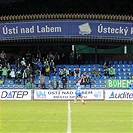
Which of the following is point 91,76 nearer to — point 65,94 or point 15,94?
point 65,94

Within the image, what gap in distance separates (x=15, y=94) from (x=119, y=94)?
939 cm

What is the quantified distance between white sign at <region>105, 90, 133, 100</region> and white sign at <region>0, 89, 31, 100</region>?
718 centimetres

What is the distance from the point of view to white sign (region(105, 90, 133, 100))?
101 feet

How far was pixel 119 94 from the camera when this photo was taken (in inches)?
1215

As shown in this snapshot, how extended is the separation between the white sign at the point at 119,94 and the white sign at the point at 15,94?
718 cm

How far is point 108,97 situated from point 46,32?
1124 cm

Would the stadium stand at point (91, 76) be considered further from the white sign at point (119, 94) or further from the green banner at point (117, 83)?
the white sign at point (119, 94)

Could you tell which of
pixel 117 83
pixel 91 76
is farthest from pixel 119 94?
pixel 91 76

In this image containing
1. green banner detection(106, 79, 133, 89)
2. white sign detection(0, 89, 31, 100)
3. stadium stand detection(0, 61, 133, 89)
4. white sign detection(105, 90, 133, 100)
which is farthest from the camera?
stadium stand detection(0, 61, 133, 89)

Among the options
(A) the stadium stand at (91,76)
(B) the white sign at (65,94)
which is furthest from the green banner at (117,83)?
(B) the white sign at (65,94)

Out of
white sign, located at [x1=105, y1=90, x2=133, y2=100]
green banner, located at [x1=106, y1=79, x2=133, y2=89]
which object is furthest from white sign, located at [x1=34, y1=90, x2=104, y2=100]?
green banner, located at [x1=106, y1=79, x2=133, y2=89]

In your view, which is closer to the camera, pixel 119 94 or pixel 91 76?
pixel 119 94

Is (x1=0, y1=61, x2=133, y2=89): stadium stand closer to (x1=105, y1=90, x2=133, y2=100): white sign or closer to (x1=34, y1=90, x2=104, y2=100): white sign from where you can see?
(x1=34, y1=90, x2=104, y2=100): white sign

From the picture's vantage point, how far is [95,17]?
3709 centimetres
